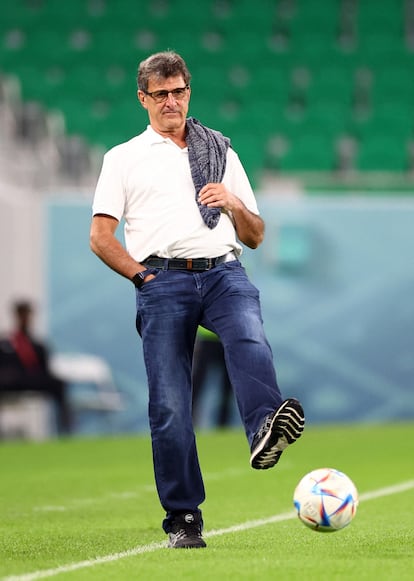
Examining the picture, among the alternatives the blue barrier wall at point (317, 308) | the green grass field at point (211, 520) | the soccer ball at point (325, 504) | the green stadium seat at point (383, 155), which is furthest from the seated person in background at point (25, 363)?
the soccer ball at point (325, 504)

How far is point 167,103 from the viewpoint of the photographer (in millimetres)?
5883

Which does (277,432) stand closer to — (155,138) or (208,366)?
(155,138)

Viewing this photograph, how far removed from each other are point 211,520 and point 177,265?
6.47 ft

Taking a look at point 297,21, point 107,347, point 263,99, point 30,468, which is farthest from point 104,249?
point 297,21

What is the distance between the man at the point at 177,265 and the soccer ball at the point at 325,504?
1.41 ft

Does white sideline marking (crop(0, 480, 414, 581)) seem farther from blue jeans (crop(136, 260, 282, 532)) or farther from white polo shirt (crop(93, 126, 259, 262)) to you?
white polo shirt (crop(93, 126, 259, 262))

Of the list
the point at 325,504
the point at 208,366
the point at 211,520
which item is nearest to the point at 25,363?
the point at 208,366

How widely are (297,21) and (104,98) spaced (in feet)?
12.3

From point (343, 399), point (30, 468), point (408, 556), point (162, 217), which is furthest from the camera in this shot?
point (343, 399)

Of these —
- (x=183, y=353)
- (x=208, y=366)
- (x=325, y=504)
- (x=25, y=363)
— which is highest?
(x=183, y=353)

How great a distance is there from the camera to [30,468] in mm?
11922

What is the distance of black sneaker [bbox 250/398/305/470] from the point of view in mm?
5379

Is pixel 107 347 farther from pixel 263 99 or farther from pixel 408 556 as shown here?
pixel 408 556

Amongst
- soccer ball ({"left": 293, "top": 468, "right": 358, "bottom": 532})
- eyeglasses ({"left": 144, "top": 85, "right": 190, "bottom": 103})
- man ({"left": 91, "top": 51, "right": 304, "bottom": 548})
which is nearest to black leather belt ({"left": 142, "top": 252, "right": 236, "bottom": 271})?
man ({"left": 91, "top": 51, "right": 304, "bottom": 548})
